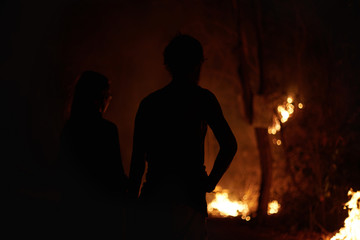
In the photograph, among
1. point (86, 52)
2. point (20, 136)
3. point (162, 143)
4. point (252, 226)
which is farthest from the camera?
point (86, 52)

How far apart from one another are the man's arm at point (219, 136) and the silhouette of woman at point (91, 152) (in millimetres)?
762

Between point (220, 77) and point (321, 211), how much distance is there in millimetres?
3152

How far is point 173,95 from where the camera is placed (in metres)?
1.78

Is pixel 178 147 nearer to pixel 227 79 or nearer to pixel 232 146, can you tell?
pixel 232 146

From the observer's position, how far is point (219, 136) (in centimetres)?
182

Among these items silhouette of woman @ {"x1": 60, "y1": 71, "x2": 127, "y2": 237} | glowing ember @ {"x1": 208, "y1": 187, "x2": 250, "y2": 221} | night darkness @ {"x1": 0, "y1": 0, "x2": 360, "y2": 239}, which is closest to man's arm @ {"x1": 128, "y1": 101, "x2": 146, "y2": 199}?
silhouette of woman @ {"x1": 60, "y1": 71, "x2": 127, "y2": 237}

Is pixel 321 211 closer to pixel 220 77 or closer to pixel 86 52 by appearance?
pixel 220 77

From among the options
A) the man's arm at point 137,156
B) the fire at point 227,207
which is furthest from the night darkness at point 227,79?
the man's arm at point 137,156

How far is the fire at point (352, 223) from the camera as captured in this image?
4.05 meters

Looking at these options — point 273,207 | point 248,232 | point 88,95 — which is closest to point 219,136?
point 88,95

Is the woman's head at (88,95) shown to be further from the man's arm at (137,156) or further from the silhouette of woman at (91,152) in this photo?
the man's arm at (137,156)

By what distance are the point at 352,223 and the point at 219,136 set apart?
10.2ft

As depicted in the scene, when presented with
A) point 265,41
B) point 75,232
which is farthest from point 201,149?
point 265,41

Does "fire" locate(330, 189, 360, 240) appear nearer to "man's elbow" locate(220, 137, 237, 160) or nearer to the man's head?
"man's elbow" locate(220, 137, 237, 160)
